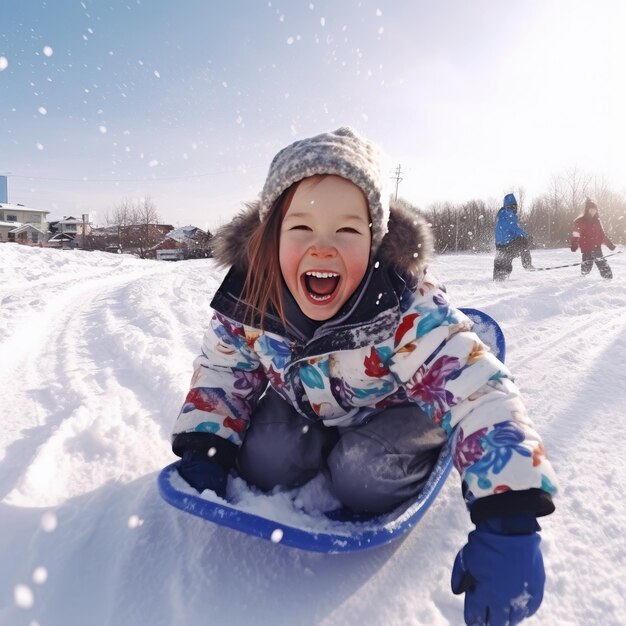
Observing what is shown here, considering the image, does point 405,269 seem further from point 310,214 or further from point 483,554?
point 483,554

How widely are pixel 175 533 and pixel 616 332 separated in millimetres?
2847

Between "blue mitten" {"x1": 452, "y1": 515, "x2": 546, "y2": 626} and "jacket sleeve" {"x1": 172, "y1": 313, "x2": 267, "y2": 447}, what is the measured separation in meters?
0.70

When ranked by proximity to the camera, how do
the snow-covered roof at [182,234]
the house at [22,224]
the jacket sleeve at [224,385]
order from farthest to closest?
the house at [22,224] → the snow-covered roof at [182,234] → the jacket sleeve at [224,385]

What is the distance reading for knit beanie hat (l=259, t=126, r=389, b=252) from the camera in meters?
1.14

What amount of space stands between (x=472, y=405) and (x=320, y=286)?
0.45 meters

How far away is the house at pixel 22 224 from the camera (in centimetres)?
3759

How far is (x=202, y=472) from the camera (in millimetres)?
1162

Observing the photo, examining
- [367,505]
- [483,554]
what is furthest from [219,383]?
[483,554]

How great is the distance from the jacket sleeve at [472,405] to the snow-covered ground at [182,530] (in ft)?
0.82

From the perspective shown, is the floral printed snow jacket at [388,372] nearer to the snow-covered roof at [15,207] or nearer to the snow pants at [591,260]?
the snow pants at [591,260]

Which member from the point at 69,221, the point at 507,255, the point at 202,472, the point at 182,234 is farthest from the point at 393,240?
the point at 69,221

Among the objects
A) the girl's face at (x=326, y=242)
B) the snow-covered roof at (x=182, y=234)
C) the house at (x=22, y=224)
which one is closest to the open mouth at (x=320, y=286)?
the girl's face at (x=326, y=242)

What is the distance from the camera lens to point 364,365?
1.18 m

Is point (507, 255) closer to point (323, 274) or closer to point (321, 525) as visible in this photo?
point (323, 274)
